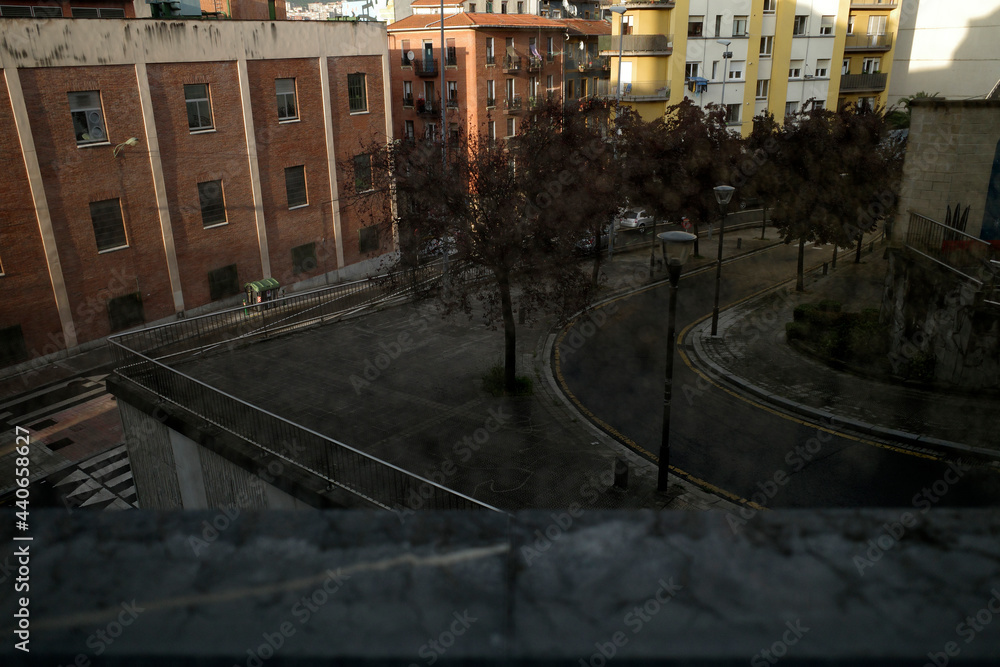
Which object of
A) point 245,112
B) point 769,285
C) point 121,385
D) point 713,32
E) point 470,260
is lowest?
point 769,285

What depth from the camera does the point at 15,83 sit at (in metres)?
22.2

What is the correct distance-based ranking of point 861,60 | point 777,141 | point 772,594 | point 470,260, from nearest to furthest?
1. point 772,594
2. point 470,260
3. point 777,141
4. point 861,60

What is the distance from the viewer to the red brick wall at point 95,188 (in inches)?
920

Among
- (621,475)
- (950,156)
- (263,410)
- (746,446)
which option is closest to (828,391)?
(746,446)

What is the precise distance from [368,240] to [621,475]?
2592 cm

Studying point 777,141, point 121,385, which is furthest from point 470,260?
point 777,141

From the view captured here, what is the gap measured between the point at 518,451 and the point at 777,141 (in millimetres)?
20606

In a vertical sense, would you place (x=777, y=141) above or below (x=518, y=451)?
above

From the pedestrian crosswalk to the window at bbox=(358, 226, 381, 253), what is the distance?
18.4 m

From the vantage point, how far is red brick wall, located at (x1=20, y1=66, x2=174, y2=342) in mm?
23375

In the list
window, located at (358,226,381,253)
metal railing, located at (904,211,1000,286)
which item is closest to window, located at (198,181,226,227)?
window, located at (358,226,381,253)

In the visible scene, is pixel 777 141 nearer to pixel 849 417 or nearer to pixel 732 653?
pixel 849 417

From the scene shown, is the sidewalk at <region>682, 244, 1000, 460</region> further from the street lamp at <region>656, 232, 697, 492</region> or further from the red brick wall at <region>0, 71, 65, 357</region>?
the red brick wall at <region>0, 71, 65, 357</region>

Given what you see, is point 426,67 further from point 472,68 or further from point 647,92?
point 647,92
